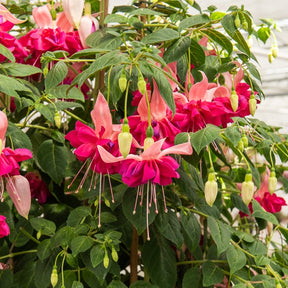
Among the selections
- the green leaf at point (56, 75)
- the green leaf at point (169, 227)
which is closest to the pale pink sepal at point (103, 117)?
the green leaf at point (56, 75)

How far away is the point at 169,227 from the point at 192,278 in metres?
0.14

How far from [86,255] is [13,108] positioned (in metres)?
0.38

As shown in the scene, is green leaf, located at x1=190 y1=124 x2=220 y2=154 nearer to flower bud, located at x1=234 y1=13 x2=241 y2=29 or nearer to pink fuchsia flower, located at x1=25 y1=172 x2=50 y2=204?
flower bud, located at x1=234 y1=13 x2=241 y2=29

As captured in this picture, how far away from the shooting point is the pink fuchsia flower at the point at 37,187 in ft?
3.54

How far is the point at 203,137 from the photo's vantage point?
691mm

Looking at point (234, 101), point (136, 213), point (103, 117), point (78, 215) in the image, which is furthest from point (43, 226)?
point (234, 101)

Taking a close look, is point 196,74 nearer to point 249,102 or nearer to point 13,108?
point 249,102

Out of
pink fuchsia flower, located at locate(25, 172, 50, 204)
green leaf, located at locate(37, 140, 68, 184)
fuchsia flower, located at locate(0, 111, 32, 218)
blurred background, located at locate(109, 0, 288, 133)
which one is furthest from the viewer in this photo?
blurred background, located at locate(109, 0, 288, 133)

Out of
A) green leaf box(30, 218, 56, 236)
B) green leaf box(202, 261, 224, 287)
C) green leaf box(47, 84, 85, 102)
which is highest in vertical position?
green leaf box(47, 84, 85, 102)

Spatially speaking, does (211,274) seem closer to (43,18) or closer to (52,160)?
→ (52,160)

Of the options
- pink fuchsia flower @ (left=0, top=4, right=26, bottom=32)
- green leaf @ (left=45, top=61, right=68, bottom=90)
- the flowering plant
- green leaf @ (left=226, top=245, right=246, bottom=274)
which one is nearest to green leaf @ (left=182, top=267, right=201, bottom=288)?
the flowering plant

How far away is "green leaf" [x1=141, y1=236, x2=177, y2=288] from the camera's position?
3.07 feet

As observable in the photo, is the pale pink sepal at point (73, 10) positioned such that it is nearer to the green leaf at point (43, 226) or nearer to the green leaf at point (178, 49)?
the green leaf at point (178, 49)

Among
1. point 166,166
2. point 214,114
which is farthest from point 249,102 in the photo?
point 166,166
